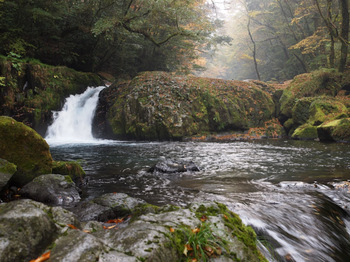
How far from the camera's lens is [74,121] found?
12539 millimetres

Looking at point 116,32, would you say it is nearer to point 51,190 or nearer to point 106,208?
point 51,190

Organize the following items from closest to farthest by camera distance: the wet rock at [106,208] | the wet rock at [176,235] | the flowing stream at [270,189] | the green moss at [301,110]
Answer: the wet rock at [176,235] → the flowing stream at [270,189] → the wet rock at [106,208] → the green moss at [301,110]

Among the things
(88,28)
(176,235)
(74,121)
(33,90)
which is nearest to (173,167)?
(176,235)

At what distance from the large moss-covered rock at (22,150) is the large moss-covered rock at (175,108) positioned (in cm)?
774

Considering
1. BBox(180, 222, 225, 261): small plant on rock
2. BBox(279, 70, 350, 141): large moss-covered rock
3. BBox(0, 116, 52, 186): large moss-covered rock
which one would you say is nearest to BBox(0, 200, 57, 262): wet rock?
BBox(180, 222, 225, 261): small plant on rock

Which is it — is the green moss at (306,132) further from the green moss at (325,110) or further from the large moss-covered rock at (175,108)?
the large moss-covered rock at (175,108)

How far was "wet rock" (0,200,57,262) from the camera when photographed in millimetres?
1333

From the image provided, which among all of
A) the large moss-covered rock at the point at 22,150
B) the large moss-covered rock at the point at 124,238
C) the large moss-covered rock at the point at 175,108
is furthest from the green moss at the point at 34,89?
the large moss-covered rock at the point at 124,238

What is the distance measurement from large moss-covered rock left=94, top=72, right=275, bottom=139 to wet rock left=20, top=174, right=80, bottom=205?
8.04 metres

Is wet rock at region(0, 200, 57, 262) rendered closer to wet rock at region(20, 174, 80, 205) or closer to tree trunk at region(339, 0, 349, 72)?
wet rock at region(20, 174, 80, 205)

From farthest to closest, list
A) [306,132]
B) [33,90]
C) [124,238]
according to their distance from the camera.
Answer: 1. [306,132]
2. [33,90]
3. [124,238]

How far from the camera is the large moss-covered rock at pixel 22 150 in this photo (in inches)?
146

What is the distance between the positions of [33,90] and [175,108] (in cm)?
765

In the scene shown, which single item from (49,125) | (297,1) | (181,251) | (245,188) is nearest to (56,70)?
(49,125)
